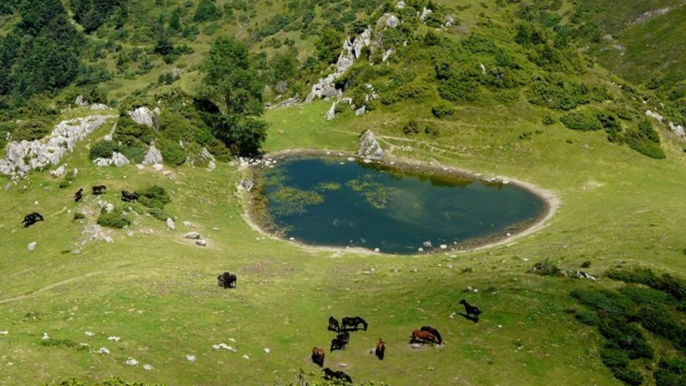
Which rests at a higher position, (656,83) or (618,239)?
(656,83)

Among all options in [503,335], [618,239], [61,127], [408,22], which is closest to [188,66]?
[408,22]

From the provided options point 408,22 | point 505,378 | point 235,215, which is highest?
point 408,22

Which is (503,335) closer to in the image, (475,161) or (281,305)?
(281,305)

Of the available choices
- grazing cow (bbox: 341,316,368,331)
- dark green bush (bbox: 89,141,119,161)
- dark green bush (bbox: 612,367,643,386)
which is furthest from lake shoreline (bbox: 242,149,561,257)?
dark green bush (bbox: 612,367,643,386)

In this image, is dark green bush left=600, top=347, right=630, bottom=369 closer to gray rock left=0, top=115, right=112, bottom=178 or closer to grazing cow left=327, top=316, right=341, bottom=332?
grazing cow left=327, top=316, right=341, bottom=332

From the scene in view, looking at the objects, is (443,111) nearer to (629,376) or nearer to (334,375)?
(629,376)

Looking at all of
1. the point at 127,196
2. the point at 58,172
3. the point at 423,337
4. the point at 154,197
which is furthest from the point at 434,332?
the point at 58,172
